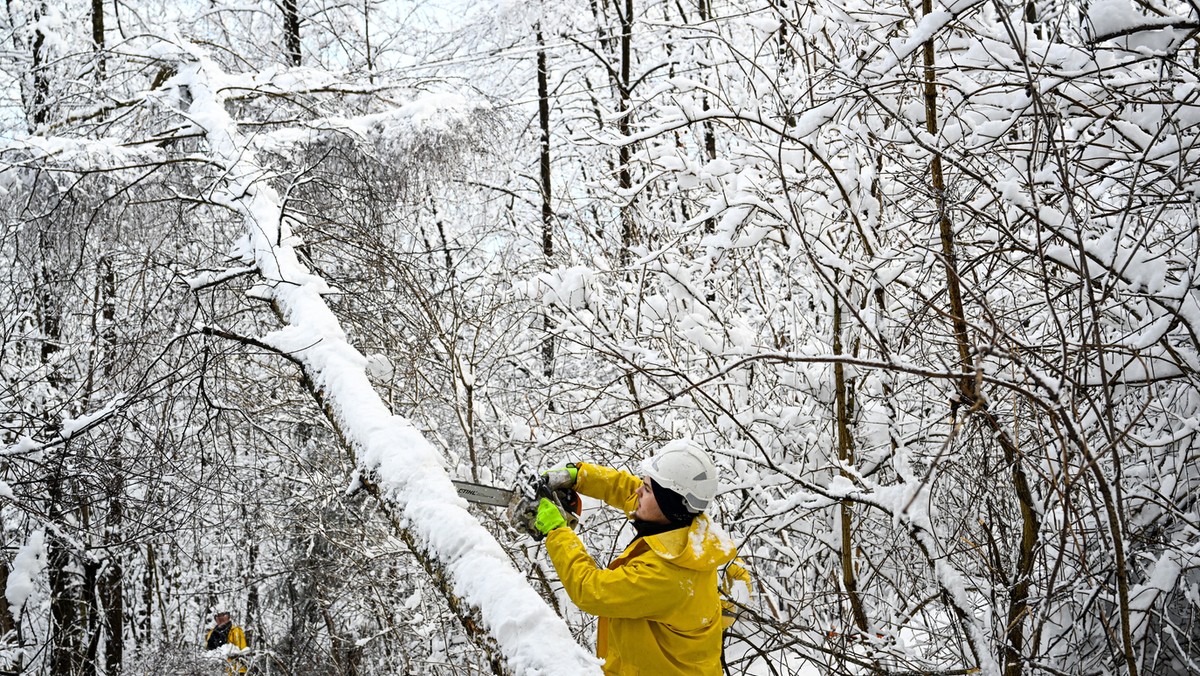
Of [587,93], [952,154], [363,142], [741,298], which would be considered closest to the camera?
[952,154]

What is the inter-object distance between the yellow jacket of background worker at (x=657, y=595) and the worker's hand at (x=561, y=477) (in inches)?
12.3

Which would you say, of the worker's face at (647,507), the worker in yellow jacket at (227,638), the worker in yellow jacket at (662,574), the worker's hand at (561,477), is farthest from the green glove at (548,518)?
the worker in yellow jacket at (227,638)

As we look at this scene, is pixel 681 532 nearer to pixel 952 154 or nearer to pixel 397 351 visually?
pixel 952 154

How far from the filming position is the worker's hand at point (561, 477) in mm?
3160

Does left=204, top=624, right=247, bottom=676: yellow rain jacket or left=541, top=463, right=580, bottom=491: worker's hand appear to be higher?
left=204, top=624, right=247, bottom=676: yellow rain jacket

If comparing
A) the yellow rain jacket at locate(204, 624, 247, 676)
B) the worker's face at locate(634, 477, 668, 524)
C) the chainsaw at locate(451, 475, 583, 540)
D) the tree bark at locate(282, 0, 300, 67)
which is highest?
the tree bark at locate(282, 0, 300, 67)

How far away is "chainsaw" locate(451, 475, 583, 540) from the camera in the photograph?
3031 mm

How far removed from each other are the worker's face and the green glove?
0.29m

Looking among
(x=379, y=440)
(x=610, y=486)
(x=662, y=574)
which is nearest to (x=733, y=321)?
(x=610, y=486)

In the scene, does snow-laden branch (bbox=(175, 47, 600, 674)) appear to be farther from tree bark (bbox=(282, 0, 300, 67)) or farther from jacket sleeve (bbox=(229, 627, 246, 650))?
jacket sleeve (bbox=(229, 627, 246, 650))

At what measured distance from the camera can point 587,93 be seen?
11.1m

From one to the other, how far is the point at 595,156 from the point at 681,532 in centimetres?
796

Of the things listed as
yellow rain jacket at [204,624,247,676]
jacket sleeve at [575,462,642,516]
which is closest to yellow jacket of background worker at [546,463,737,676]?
jacket sleeve at [575,462,642,516]

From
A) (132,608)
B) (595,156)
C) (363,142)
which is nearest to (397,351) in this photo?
(363,142)
